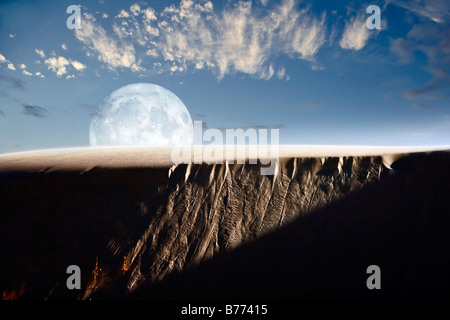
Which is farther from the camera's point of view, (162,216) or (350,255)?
(162,216)

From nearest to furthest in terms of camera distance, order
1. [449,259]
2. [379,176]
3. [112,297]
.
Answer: [112,297] < [449,259] < [379,176]

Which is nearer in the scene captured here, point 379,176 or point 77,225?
point 77,225

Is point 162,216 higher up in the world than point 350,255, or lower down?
higher up

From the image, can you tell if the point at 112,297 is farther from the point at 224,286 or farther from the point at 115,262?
the point at 224,286

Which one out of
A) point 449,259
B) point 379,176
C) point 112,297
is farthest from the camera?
point 379,176

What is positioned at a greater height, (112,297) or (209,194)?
(209,194)
